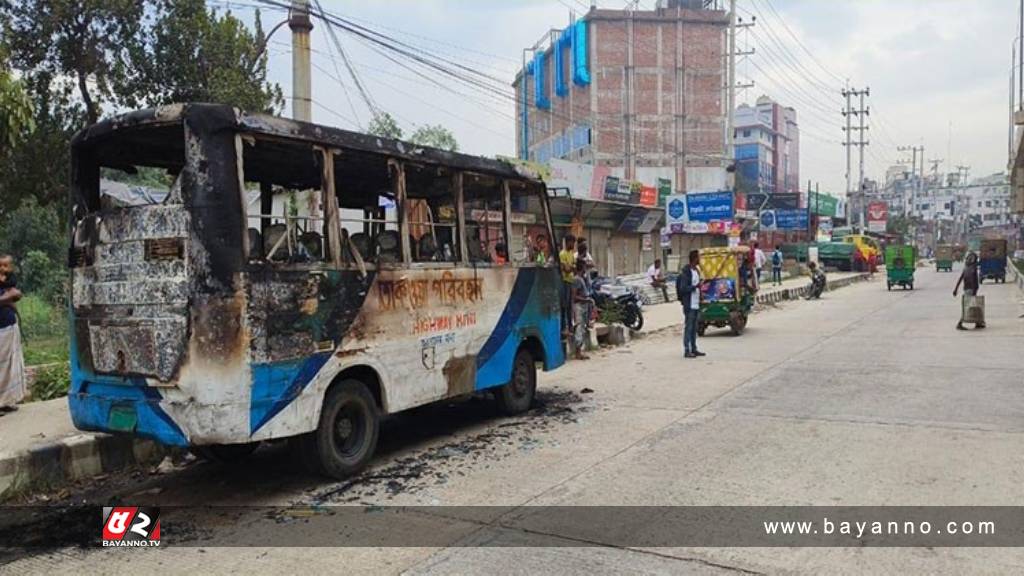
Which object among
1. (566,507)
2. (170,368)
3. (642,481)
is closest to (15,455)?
(170,368)

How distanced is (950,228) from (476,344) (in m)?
125

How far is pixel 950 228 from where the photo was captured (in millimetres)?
113750

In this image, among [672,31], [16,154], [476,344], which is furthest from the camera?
[672,31]

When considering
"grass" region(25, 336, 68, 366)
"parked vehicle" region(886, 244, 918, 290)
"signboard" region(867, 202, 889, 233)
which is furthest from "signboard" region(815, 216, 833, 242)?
"grass" region(25, 336, 68, 366)

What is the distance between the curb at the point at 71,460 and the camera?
5.97m

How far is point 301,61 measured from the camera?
1159 cm

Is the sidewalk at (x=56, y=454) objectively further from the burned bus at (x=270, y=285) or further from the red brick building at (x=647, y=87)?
the red brick building at (x=647, y=87)

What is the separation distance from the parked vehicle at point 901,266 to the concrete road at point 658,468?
2192cm

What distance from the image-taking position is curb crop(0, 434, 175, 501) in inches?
235

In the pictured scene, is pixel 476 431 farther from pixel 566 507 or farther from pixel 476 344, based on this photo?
pixel 566 507

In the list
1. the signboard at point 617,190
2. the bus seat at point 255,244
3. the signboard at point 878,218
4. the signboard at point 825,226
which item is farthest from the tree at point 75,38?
the signboard at point 878,218

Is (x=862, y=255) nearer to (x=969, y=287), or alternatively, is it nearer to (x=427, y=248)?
(x=969, y=287)

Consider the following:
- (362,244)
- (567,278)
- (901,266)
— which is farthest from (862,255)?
(362,244)

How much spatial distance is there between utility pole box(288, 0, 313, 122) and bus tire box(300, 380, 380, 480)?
6441 millimetres
